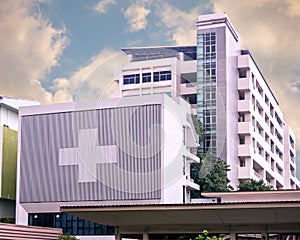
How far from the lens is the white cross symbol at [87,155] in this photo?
119 ft

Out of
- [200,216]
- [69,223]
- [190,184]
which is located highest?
[190,184]

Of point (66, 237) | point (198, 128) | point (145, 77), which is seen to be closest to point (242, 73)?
point (145, 77)

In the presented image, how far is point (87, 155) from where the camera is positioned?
36.6m

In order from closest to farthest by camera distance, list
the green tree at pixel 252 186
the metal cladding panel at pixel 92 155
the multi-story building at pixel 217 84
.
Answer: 1. the metal cladding panel at pixel 92 155
2. the multi-story building at pixel 217 84
3. the green tree at pixel 252 186

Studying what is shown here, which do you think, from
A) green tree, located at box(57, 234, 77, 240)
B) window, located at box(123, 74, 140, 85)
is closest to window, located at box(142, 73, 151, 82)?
window, located at box(123, 74, 140, 85)

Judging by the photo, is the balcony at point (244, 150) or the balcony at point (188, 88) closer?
the balcony at point (188, 88)

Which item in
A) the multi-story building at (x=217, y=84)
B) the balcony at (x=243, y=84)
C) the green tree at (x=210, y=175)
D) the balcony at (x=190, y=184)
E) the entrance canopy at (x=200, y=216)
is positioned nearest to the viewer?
the entrance canopy at (x=200, y=216)

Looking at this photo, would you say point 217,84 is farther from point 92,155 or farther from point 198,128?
point 92,155

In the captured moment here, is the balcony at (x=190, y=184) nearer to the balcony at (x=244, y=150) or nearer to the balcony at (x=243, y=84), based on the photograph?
the balcony at (x=244, y=150)

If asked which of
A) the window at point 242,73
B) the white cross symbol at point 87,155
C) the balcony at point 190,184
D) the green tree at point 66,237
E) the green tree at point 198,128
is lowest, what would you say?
the green tree at point 66,237

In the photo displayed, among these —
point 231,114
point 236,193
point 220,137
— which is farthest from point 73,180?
point 231,114

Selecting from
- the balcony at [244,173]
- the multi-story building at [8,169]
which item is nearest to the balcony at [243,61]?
the balcony at [244,173]

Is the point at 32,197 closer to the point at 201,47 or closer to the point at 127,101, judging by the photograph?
the point at 127,101

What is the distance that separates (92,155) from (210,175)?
11187 mm
